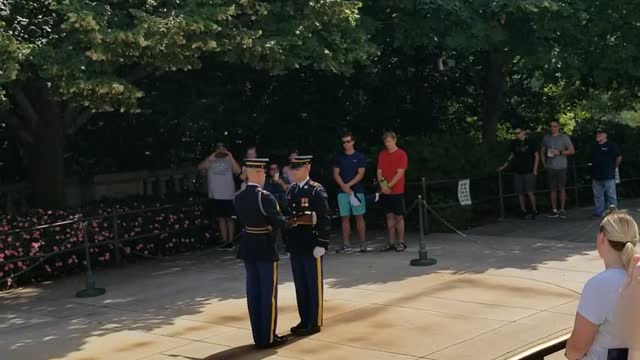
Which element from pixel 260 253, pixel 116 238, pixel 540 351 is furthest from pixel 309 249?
pixel 116 238

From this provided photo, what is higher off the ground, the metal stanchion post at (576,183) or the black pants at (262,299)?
the metal stanchion post at (576,183)

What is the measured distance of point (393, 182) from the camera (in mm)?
12070

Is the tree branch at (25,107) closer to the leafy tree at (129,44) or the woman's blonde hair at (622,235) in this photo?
the leafy tree at (129,44)

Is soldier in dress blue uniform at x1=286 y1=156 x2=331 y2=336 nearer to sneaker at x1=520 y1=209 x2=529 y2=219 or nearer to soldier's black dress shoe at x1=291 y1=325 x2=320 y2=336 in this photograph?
soldier's black dress shoe at x1=291 y1=325 x2=320 y2=336

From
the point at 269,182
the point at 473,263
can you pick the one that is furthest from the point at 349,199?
the point at 473,263

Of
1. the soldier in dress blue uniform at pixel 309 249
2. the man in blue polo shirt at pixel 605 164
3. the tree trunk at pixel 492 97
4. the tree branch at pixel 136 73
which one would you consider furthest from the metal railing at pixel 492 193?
the soldier in dress blue uniform at pixel 309 249

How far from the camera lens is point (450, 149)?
571 inches

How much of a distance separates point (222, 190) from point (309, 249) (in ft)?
18.6

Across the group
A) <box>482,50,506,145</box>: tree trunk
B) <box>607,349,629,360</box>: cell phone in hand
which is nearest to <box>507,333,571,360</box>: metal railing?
<box>607,349,629,360</box>: cell phone in hand

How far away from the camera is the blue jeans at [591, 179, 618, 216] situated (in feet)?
47.9

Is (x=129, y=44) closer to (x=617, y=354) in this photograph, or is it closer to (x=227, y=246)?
(x=227, y=246)

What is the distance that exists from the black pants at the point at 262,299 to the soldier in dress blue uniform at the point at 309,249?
442 millimetres

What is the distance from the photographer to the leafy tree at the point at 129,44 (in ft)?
29.8

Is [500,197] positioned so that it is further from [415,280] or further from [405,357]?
[405,357]
